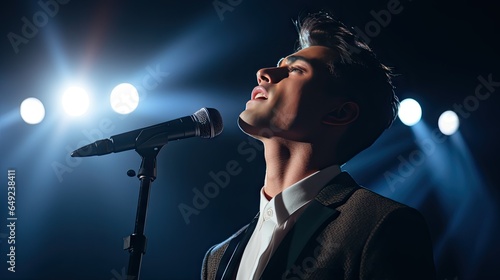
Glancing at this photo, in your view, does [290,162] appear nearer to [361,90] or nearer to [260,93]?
[260,93]

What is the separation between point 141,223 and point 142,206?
0.05m

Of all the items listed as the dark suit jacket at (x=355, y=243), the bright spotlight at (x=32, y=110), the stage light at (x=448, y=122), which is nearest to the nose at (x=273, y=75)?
the dark suit jacket at (x=355, y=243)

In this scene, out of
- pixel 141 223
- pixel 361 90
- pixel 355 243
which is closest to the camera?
pixel 355 243

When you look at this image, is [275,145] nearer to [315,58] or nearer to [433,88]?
[315,58]

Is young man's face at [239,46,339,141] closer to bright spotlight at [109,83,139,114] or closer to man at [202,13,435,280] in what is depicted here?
man at [202,13,435,280]

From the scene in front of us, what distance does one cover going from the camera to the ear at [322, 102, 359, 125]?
189cm

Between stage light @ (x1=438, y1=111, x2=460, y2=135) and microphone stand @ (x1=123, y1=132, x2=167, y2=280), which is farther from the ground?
stage light @ (x1=438, y1=111, x2=460, y2=135)

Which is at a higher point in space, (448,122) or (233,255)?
(448,122)

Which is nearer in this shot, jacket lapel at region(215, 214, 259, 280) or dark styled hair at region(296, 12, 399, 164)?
jacket lapel at region(215, 214, 259, 280)

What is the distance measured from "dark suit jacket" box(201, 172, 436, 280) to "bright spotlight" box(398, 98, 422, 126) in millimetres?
3224

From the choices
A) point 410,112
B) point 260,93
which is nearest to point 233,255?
point 260,93

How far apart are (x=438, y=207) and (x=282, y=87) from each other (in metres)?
3.59

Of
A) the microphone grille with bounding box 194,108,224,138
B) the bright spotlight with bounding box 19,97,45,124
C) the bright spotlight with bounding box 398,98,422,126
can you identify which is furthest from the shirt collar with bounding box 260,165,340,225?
the bright spotlight with bounding box 398,98,422,126

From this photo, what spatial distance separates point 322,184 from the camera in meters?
1.80
